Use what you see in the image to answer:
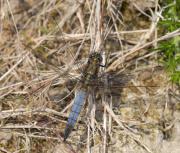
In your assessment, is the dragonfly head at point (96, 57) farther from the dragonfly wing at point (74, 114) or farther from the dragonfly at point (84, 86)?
the dragonfly wing at point (74, 114)

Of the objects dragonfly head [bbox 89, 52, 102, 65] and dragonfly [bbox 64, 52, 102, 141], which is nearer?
dragonfly [bbox 64, 52, 102, 141]

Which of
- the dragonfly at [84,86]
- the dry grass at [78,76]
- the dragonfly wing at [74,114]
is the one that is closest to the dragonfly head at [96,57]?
the dragonfly at [84,86]

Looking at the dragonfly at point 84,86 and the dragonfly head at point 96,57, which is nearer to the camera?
the dragonfly at point 84,86

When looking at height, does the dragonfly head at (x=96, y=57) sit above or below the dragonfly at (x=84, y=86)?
above

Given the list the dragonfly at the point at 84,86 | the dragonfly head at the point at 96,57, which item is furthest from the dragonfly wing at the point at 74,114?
the dragonfly head at the point at 96,57

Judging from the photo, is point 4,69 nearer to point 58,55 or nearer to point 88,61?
point 58,55

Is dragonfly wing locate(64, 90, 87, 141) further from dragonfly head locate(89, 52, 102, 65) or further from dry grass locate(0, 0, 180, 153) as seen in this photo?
dragonfly head locate(89, 52, 102, 65)

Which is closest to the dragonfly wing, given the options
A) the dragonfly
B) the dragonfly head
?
the dragonfly

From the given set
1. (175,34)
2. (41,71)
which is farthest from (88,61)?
(175,34)

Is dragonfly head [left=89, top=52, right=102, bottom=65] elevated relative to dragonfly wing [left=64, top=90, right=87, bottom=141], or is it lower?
elevated
